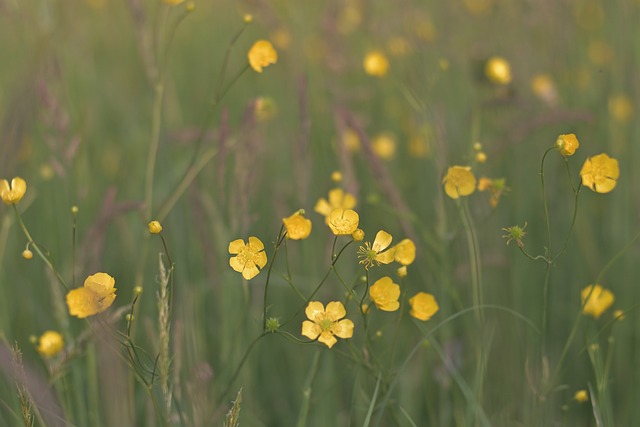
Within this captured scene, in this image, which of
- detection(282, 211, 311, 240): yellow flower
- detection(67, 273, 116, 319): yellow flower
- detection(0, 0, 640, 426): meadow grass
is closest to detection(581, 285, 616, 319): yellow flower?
detection(0, 0, 640, 426): meadow grass

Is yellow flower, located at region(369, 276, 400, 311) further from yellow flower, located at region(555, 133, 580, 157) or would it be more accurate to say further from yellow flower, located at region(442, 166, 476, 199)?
yellow flower, located at region(555, 133, 580, 157)

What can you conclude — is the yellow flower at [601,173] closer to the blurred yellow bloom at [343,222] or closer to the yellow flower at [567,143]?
the yellow flower at [567,143]

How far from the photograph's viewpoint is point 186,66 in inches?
144

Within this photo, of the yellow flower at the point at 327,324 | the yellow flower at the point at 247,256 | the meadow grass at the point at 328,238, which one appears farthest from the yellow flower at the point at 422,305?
Answer: the yellow flower at the point at 247,256

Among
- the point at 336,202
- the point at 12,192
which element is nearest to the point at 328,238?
the point at 336,202

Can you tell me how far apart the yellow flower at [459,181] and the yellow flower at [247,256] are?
411 mm

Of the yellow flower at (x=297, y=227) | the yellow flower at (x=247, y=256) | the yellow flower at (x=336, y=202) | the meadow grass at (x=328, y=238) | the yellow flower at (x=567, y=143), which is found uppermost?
the yellow flower at (x=567, y=143)

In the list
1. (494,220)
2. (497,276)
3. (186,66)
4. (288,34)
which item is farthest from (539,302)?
(186,66)

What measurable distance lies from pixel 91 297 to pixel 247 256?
300 mm

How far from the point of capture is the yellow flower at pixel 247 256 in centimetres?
129

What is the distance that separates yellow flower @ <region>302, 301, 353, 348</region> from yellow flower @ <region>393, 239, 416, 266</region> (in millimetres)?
165

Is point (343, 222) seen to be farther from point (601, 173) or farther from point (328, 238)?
point (328, 238)

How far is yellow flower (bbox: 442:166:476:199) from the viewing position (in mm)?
1440

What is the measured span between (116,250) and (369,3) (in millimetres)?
1329
